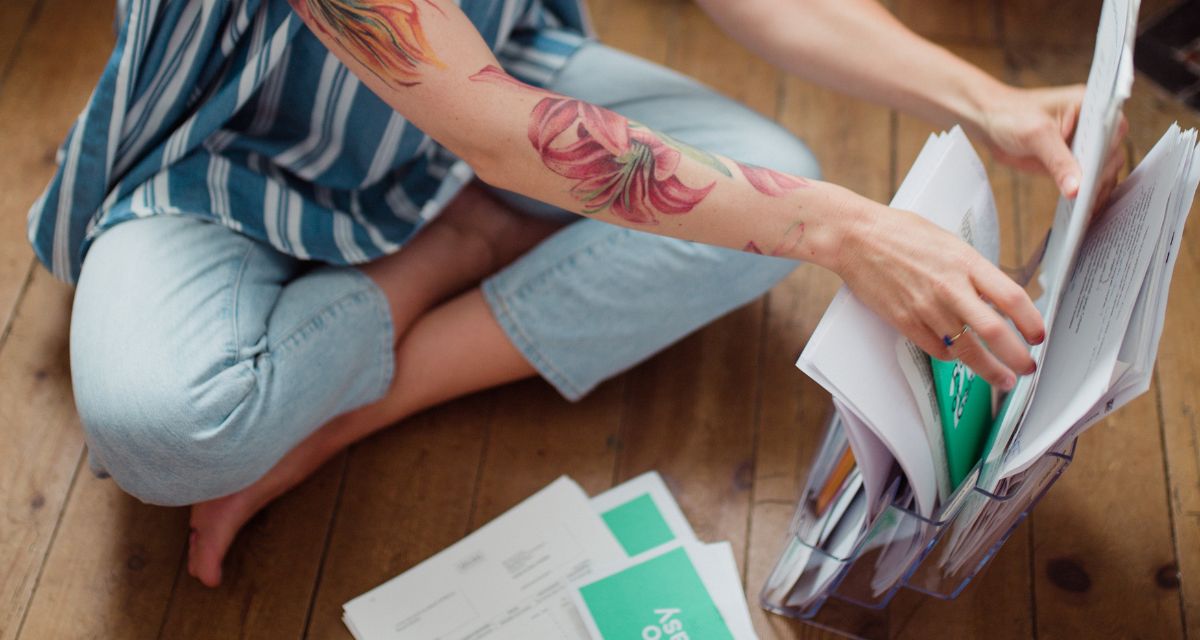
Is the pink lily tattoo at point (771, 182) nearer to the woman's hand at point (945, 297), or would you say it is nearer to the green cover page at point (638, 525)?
the woman's hand at point (945, 297)

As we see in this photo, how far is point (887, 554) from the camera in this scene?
957mm

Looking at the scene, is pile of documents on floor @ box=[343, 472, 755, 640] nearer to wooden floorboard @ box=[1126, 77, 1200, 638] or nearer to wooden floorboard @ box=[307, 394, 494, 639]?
wooden floorboard @ box=[307, 394, 494, 639]

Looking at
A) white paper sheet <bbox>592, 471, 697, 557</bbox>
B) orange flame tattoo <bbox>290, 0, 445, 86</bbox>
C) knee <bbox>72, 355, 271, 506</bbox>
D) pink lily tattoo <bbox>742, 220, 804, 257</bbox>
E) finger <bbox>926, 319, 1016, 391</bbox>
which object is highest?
orange flame tattoo <bbox>290, 0, 445, 86</bbox>

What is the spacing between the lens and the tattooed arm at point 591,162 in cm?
84

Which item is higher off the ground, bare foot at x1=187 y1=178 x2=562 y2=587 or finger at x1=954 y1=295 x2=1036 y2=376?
A: finger at x1=954 y1=295 x2=1036 y2=376

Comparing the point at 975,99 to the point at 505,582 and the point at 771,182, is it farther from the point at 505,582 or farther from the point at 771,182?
the point at 505,582

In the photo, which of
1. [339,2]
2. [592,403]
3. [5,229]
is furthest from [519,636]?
[5,229]

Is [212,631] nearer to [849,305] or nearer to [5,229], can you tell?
[5,229]

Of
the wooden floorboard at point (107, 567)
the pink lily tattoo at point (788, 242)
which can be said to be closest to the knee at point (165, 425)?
the wooden floorboard at point (107, 567)

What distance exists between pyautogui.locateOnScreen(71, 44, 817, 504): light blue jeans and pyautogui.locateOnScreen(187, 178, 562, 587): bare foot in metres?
0.05

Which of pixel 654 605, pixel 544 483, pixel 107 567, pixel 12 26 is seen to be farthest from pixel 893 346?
pixel 12 26

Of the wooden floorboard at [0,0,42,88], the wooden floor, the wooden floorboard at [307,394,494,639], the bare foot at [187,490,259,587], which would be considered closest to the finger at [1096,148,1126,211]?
the wooden floor

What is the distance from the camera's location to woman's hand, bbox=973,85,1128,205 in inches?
35.5

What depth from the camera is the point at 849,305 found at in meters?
0.80
